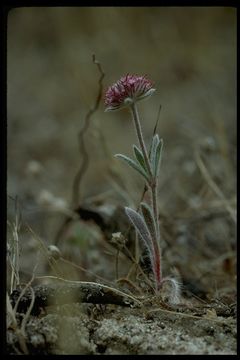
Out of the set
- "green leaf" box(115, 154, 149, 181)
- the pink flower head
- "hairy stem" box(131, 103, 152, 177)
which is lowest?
"green leaf" box(115, 154, 149, 181)

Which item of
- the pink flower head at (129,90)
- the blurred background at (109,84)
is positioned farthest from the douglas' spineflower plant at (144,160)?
the blurred background at (109,84)

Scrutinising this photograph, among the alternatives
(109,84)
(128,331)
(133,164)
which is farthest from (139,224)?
(109,84)

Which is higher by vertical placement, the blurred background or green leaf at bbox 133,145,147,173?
the blurred background

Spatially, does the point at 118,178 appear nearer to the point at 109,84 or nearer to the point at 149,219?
the point at 109,84

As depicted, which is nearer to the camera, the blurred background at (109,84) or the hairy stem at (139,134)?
the hairy stem at (139,134)

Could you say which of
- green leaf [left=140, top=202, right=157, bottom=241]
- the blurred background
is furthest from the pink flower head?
the blurred background

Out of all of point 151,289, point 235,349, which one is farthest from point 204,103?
point 235,349

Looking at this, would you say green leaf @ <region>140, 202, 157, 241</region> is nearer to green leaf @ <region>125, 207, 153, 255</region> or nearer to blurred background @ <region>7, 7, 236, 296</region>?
green leaf @ <region>125, 207, 153, 255</region>

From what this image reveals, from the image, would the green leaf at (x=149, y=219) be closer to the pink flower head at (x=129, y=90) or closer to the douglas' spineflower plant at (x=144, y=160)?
the douglas' spineflower plant at (x=144, y=160)
